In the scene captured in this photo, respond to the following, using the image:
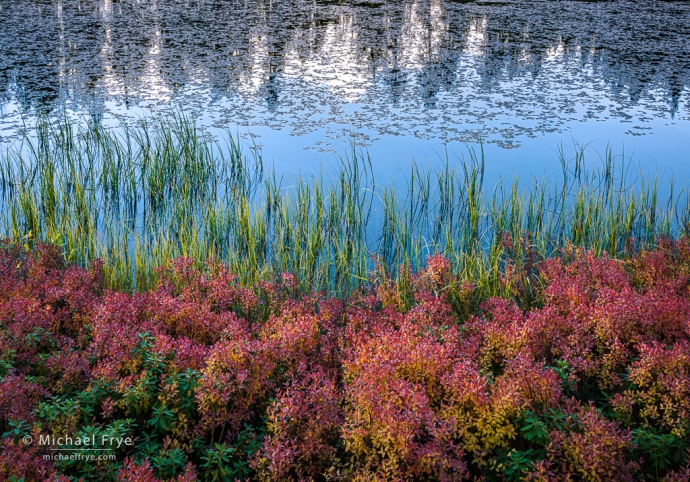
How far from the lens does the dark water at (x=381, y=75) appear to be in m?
6.74

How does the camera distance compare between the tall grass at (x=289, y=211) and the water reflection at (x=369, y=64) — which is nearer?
the tall grass at (x=289, y=211)

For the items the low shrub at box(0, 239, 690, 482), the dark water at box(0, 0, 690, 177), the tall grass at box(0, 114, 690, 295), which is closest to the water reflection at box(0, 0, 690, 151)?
the dark water at box(0, 0, 690, 177)

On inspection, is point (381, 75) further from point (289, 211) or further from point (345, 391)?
point (345, 391)

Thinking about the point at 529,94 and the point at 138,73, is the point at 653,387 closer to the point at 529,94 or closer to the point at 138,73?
the point at 529,94

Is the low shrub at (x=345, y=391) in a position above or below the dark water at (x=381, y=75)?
below

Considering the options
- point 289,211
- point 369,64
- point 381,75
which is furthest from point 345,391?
point 369,64

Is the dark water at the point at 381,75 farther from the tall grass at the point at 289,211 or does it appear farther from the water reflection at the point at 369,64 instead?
the tall grass at the point at 289,211

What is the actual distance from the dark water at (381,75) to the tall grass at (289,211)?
561mm

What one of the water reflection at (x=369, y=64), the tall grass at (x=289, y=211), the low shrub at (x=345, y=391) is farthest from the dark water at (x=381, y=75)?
the low shrub at (x=345, y=391)

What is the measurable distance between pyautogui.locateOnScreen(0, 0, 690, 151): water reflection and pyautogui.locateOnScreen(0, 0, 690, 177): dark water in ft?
0.12

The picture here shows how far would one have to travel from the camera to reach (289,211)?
5301mm

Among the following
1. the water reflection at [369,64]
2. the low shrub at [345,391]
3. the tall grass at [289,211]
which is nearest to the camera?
the low shrub at [345,391]

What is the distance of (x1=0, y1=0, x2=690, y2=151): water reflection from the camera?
744 cm

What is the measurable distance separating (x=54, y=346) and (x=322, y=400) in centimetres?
140
